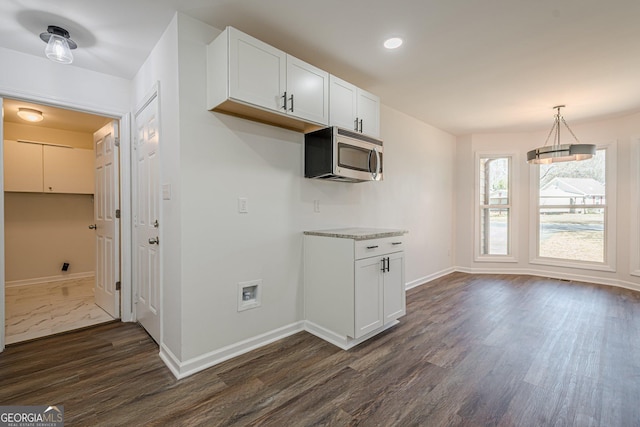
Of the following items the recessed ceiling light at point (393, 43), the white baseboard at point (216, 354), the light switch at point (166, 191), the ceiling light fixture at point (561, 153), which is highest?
the recessed ceiling light at point (393, 43)

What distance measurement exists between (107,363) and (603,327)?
4429 mm

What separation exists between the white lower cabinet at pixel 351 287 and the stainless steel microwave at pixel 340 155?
62 centimetres

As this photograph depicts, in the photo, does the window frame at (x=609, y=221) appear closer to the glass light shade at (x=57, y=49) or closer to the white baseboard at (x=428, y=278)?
the white baseboard at (x=428, y=278)

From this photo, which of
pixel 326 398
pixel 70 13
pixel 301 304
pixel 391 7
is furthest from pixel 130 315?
pixel 391 7

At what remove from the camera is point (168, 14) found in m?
2.02

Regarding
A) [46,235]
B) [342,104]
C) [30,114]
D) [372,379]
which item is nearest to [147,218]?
[342,104]

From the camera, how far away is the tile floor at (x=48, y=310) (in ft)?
9.22

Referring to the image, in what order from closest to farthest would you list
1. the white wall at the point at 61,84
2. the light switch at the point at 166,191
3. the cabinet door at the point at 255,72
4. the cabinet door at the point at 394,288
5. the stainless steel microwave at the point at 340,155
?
the cabinet door at the point at 255,72 < the light switch at the point at 166,191 < the white wall at the point at 61,84 < the stainless steel microwave at the point at 340,155 < the cabinet door at the point at 394,288

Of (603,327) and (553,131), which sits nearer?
(603,327)

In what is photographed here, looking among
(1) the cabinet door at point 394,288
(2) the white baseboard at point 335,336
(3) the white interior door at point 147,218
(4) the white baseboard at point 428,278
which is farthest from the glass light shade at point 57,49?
(4) the white baseboard at point 428,278

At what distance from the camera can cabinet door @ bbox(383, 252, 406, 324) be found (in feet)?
9.00

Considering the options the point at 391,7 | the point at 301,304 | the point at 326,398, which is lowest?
the point at 326,398

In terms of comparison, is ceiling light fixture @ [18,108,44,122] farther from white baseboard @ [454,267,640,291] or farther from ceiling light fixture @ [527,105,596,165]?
white baseboard @ [454,267,640,291]

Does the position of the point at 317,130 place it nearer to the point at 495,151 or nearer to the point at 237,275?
the point at 237,275
